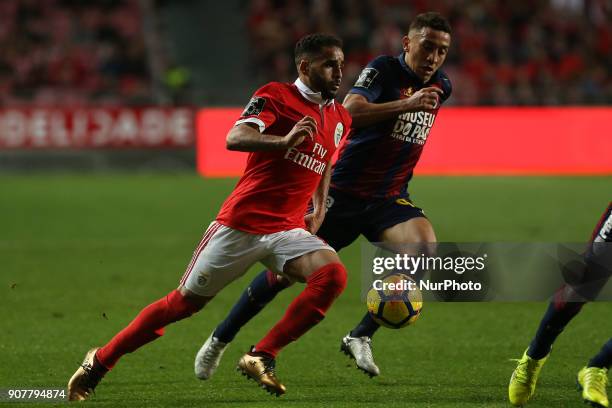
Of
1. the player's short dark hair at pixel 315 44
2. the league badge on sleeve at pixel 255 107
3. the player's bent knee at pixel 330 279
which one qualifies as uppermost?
the player's short dark hair at pixel 315 44

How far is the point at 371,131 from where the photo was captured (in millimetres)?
6961

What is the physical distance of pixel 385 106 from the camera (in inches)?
252

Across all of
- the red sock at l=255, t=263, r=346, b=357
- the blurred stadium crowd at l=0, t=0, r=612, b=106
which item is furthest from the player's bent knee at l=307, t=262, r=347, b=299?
the blurred stadium crowd at l=0, t=0, r=612, b=106

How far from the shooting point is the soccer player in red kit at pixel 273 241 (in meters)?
5.44

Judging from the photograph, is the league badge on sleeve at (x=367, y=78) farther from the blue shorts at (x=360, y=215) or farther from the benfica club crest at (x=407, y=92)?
the blue shorts at (x=360, y=215)

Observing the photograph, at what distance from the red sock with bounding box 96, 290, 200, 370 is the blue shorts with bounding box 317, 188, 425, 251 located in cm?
163

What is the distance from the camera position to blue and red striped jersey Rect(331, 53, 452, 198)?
267 inches

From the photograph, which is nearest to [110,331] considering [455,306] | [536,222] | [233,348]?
[233,348]

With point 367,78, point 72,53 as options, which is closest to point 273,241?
point 367,78

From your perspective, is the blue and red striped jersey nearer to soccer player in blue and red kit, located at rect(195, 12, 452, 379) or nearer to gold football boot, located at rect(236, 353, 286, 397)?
soccer player in blue and red kit, located at rect(195, 12, 452, 379)

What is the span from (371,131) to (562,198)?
1033cm

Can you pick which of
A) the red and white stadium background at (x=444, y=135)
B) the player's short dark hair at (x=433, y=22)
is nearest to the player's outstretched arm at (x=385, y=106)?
the player's short dark hair at (x=433, y=22)

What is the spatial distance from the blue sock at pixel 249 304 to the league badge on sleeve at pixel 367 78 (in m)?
1.27

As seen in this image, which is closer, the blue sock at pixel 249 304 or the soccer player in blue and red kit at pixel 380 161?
the blue sock at pixel 249 304
